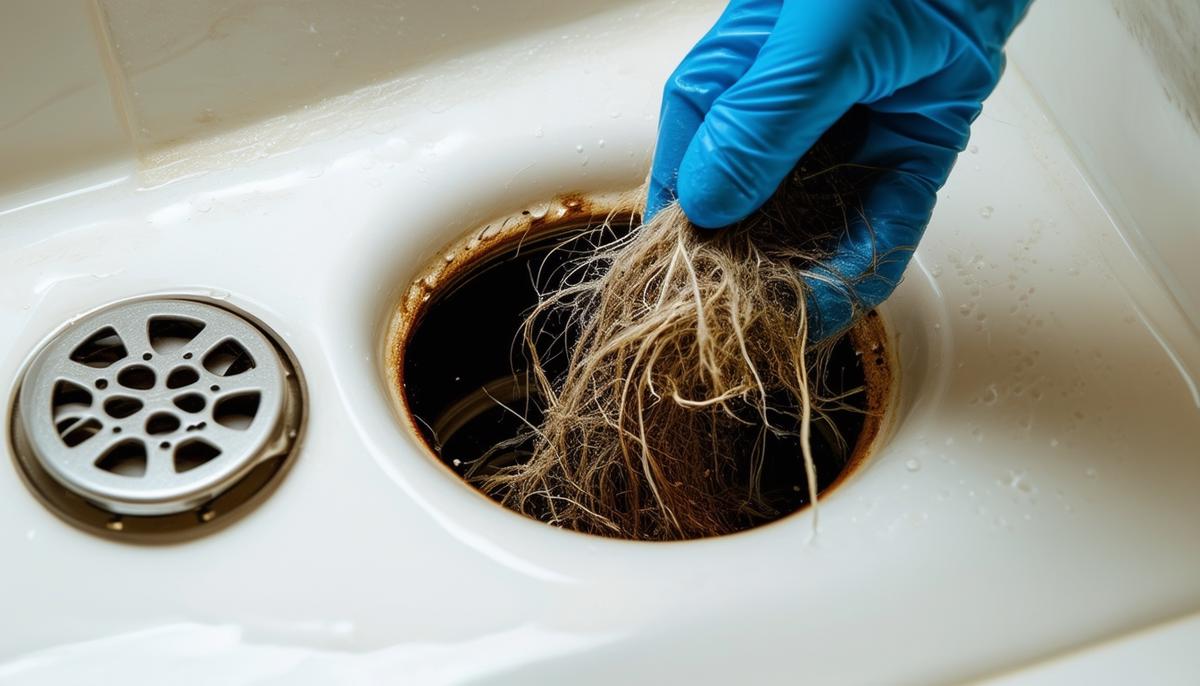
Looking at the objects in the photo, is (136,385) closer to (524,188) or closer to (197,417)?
(197,417)

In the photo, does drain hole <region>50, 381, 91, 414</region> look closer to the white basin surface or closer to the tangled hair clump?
the white basin surface

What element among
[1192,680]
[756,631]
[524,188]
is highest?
[524,188]

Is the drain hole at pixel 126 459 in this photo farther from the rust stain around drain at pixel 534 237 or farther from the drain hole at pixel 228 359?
the rust stain around drain at pixel 534 237

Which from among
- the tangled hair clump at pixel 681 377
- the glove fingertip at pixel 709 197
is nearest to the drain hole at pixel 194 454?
the tangled hair clump at pixel 681 377

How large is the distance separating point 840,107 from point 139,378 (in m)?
0.57

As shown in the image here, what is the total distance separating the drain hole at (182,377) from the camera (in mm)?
831

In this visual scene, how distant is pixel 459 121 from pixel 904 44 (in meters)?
0.44

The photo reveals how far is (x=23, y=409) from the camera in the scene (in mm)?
782

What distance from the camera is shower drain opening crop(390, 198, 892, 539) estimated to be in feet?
3.12

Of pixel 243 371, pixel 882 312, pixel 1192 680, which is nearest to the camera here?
pixel 1192 680

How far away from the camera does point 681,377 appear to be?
0.85 meters

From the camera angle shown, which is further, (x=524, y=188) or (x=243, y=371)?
(x=524, y=188)

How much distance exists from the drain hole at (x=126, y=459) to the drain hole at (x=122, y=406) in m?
0.03

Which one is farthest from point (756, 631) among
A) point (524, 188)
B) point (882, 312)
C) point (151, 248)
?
point (151, 248)
